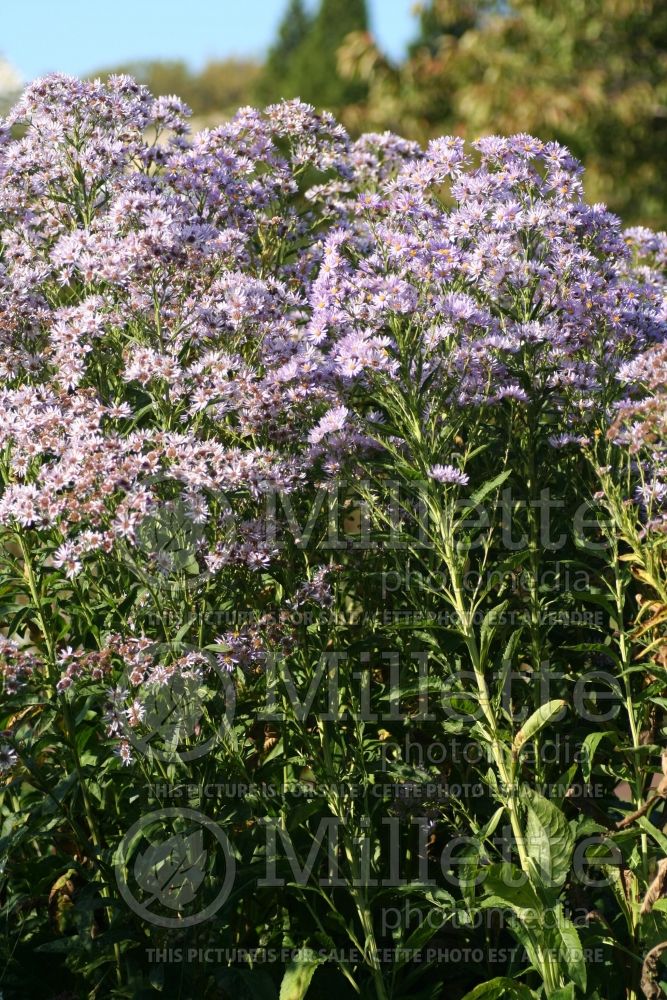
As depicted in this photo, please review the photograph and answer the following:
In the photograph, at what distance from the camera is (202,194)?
4.31 m

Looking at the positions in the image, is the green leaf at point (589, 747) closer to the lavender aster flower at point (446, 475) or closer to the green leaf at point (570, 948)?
the green leaf at point (570, 948)

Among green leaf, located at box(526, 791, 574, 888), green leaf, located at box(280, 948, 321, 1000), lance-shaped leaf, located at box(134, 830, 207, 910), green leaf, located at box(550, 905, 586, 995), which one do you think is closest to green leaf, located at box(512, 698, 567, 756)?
green leaf, located at box(526, 791, 574, 888)

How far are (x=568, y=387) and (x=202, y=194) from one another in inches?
61.9

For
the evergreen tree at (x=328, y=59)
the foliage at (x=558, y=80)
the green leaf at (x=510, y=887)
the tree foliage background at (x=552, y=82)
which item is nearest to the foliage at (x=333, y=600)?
the green leaf at (x=510, y=887)

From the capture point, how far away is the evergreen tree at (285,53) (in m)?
47.3

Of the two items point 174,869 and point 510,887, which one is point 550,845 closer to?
point 510,887

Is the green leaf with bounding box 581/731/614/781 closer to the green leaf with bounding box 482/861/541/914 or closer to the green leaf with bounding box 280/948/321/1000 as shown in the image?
the green leaf with bounding box 482/861/541/914

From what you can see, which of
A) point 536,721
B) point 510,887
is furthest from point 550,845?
point 536,721

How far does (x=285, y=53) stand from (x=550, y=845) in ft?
181

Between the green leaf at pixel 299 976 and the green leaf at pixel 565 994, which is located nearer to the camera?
the green leaf at pixel 565 994

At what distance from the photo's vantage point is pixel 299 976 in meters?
3.32

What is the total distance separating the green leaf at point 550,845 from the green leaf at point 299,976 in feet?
2.36

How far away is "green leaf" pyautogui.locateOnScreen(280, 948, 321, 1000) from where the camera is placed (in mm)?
3283

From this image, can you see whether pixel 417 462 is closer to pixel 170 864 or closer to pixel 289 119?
pixel 170 864
